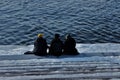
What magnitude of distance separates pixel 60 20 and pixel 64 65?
15.0 meters

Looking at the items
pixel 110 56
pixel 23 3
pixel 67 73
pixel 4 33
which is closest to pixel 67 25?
pixel 4 33

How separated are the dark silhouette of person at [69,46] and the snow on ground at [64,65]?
0.36 metres

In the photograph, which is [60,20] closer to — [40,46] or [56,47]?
[40,46]

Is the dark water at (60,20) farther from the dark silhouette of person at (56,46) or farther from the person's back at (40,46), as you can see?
the dark silhouette of person at (56,46)

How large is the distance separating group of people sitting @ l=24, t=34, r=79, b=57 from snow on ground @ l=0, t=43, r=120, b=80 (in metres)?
0.32

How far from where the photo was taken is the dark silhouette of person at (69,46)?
64.8ft

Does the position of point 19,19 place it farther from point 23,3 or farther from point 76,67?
point 76,67

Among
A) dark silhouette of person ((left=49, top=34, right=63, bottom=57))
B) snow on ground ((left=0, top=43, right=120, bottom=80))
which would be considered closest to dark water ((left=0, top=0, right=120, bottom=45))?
snow on ground ((left=0, top=43, right=120, bottom=80))

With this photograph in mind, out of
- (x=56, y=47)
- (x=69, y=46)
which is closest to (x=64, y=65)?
(x=56, y=47)

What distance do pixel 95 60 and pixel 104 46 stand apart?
295 cm

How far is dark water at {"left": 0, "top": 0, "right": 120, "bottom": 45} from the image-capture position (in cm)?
2989

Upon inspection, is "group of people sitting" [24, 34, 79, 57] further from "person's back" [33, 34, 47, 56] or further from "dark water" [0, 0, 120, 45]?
"dark water" [0, 0, 120, 45]

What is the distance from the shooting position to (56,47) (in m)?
19.5

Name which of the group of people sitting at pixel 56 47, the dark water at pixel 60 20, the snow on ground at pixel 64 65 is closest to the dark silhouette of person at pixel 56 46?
the group of people sitting at pixel 56 47
